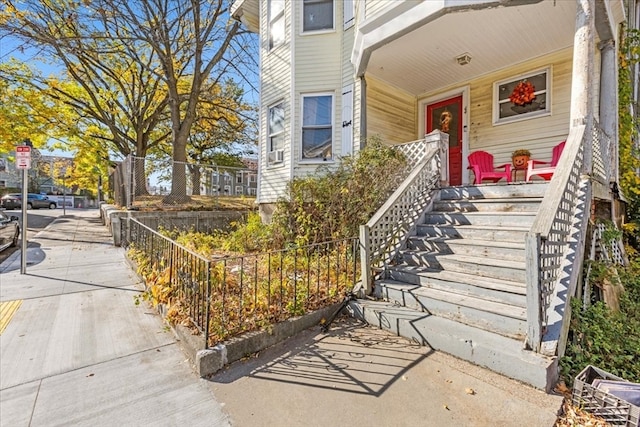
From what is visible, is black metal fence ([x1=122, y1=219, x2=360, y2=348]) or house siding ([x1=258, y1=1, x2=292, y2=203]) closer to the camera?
black metal fence ([x1=122, y1=219, x2=360, y2=348])

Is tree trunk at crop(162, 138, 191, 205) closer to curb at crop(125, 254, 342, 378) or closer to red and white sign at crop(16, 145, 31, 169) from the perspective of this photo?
red and white sign at crop(16, 145, 31, 169)

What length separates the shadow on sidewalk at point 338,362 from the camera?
277 centimetres

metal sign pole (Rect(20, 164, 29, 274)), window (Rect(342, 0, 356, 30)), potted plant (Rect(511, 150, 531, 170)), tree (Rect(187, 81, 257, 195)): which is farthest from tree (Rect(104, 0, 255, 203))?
potted plant (Rect(511, 150, 531, 170))

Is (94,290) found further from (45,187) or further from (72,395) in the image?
(45,187)

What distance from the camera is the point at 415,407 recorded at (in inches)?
96.0

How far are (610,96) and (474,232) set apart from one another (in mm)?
3923

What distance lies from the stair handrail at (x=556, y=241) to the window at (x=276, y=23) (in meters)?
7.66

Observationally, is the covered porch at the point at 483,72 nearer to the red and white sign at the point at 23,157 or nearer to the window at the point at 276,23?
Result: the window at the point at 276,23

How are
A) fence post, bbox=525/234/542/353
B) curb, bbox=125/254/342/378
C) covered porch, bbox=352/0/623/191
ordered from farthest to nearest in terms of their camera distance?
covered porch, bbox=352/0/623/191 < curb, bbox=125/254/342/378 < fence post, bbox=525/234/542/353

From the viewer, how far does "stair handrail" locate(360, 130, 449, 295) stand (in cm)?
442

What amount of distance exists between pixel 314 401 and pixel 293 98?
7350 mm

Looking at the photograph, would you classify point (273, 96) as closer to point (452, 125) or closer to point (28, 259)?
point (452, 125)

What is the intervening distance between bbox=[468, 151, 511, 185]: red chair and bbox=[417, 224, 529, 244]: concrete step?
2.39 meters

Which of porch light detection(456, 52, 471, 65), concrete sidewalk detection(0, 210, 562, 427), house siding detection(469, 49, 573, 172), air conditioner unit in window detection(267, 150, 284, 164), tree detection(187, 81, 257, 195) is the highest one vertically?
tree detection(187, 81, 257, 195)
